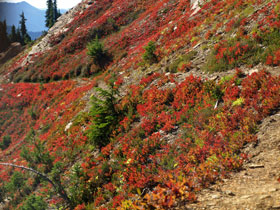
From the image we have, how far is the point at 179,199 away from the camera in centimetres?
416

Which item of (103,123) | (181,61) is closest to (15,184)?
(103,123)

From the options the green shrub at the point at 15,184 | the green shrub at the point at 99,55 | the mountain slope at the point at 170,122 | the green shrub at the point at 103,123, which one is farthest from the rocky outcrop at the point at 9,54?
the green shrub at the point at 103,123

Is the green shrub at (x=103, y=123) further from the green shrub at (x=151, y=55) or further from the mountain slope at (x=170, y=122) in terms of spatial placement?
the green shrub at (x=151, y=55)

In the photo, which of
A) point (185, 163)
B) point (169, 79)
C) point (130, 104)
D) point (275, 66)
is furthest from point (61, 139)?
point (275, 66)

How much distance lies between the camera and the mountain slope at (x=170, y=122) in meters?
5.41

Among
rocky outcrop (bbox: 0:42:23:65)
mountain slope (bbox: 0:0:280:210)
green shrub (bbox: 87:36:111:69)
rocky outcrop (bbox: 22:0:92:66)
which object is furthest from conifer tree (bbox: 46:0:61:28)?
mountain slope (bbox: 0:0:280:210)

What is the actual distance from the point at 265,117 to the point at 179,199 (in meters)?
3.75

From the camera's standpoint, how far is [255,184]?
3.91 m

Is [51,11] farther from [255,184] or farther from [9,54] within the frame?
[255,184]

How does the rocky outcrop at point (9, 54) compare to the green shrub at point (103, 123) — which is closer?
the green shrub at point (103, 123)

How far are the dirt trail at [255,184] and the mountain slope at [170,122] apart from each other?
9.2 inches

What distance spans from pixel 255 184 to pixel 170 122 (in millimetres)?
4188

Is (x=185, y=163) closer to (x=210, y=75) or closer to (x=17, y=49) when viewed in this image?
(x=210, y=75)

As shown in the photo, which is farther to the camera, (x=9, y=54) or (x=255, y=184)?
(x=9, y=54)
